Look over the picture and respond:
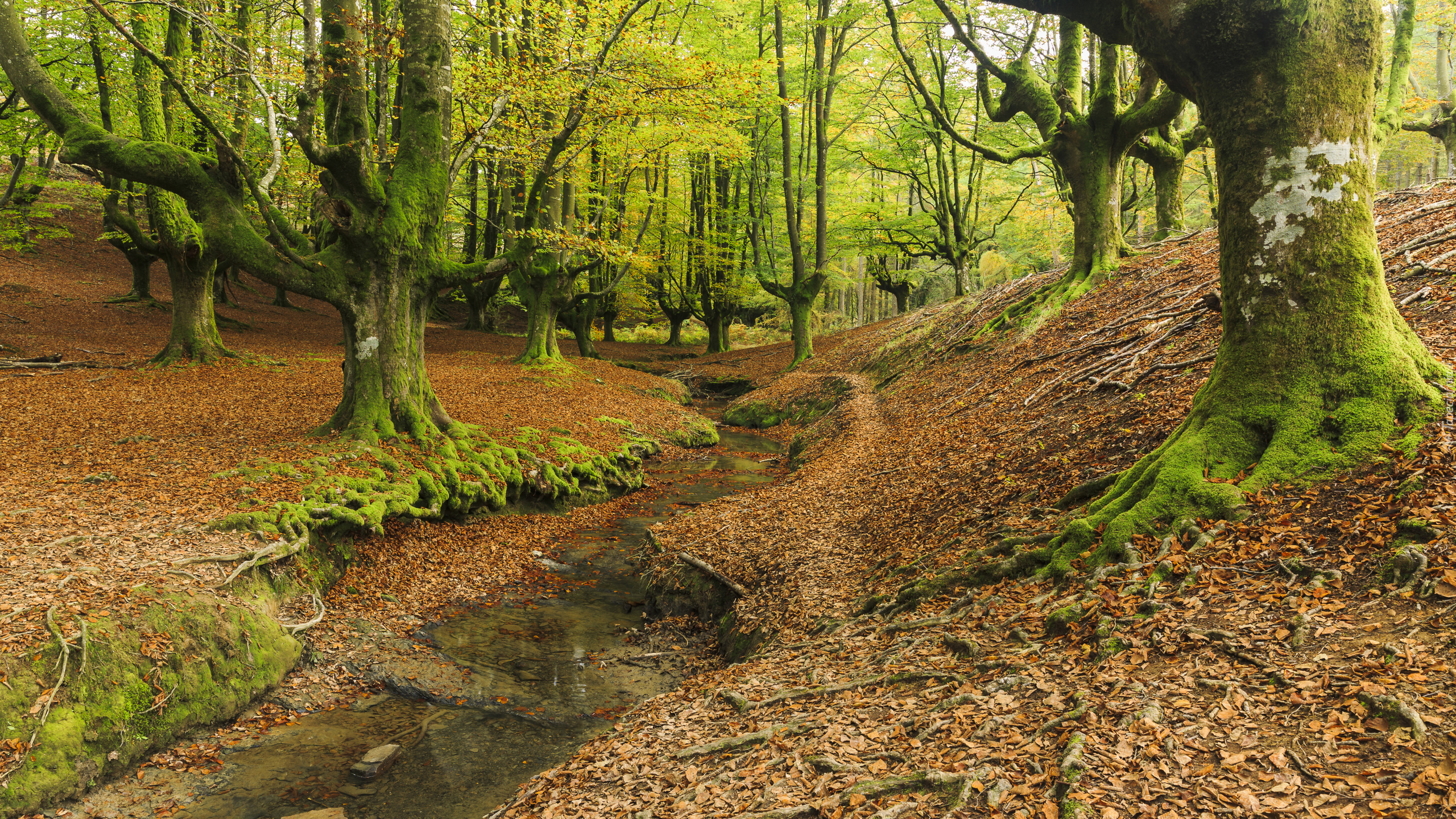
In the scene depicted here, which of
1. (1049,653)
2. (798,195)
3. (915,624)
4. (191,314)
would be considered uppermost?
(798,195)

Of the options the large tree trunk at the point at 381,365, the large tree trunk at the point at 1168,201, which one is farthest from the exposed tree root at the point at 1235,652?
the large tree trunk at the point at 1168,201

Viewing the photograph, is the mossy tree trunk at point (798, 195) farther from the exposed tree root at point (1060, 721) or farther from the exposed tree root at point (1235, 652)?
the exposed tree root at point (1060, 721)

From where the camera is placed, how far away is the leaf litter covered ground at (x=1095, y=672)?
108 inches

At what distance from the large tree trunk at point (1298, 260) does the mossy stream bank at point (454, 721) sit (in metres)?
4.46

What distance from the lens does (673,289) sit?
35.7 metres

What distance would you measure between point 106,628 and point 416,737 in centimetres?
223

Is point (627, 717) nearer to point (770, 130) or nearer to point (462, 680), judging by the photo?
point (462, 680)

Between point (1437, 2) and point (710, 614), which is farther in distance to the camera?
point (1437, 2)

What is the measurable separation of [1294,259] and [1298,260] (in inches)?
1.1

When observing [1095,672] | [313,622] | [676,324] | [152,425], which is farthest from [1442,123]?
[676,324]

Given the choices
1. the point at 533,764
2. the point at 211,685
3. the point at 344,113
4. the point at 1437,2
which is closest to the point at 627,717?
the point at 533,764

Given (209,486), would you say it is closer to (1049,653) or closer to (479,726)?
(479,726)

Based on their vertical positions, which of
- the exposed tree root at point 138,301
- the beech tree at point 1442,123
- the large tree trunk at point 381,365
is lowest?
the large tree trunk at point 381,365

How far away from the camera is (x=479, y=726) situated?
5.64 m
